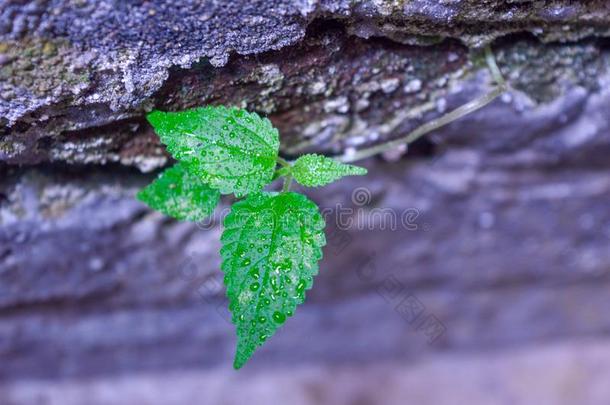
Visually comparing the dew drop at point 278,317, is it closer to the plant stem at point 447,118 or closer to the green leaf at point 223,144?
the green leaf at point 223,144

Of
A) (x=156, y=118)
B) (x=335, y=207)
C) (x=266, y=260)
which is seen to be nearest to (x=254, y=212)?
(x=266, y=260)

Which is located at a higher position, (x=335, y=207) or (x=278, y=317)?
(x=278, y=317)

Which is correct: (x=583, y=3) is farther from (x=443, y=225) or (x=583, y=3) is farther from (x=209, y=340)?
(x=209, y=340)

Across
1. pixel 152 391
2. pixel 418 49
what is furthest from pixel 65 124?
pixel 152 391

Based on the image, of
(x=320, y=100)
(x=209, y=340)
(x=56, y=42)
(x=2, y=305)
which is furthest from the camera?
(x=209, y=340)

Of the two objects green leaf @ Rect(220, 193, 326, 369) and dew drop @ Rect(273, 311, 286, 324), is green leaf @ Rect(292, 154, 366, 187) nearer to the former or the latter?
green leaf @ Rect(220, 193, 326, 369)

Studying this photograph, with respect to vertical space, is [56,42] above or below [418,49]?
above

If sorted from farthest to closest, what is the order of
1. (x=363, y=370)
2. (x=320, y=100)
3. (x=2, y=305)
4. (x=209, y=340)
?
(x=363, y=370) → (x=209, y=340) → (x=2, y=305) → (x=320, y=100)

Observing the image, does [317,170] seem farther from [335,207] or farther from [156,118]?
[335,207]
